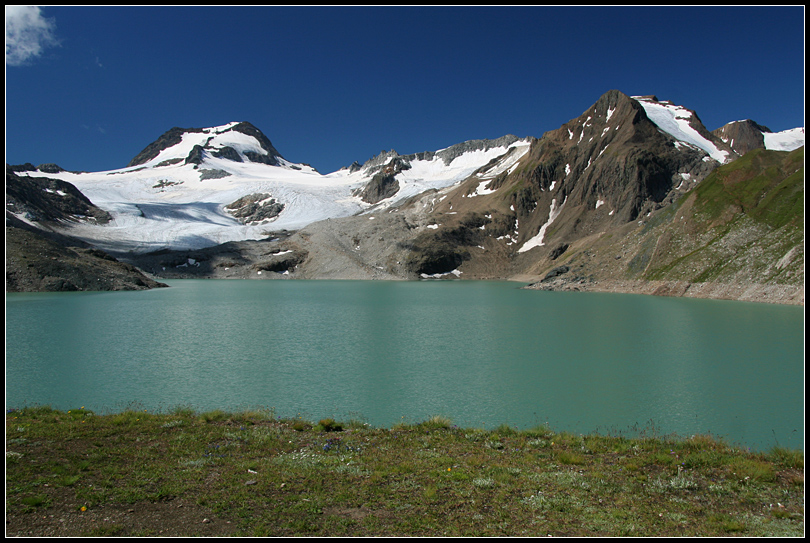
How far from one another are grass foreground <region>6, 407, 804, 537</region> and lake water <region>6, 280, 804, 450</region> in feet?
9.57

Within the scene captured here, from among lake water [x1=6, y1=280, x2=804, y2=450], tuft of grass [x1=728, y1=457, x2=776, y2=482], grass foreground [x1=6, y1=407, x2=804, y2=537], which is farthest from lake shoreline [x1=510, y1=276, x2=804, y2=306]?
grass foreground [x1=6, y1=407, x2=804, y2=537]

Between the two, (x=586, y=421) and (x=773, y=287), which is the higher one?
(x=773, y=287)

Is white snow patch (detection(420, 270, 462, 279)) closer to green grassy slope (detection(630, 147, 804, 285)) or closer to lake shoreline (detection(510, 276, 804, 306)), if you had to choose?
lake shoreline (detection(510, 276, 804, 306))

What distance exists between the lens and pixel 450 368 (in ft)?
73.3

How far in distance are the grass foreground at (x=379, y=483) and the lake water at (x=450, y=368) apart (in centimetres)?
292

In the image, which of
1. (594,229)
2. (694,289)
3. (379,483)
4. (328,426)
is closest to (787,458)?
(379,483)

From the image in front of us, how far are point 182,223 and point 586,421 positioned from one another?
203m

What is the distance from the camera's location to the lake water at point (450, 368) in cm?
1575

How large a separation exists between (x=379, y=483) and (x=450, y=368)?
1343 cm

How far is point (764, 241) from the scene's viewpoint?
1966 inches

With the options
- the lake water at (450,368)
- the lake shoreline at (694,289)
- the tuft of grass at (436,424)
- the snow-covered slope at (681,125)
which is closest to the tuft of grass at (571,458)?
the lake water at (450,368)

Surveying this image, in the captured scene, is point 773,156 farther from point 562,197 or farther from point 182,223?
point 182,223

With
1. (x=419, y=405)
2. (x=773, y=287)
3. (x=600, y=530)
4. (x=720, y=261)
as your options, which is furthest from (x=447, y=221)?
(x=600, y=530)

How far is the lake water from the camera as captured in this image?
15.8 metres
